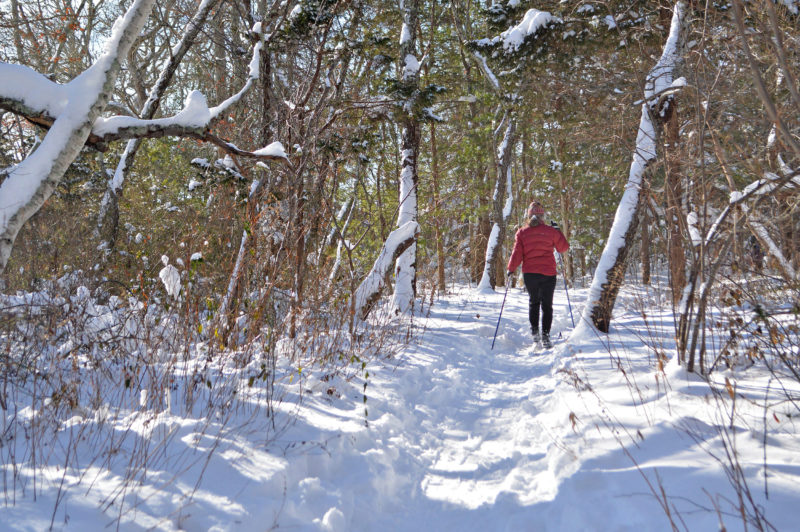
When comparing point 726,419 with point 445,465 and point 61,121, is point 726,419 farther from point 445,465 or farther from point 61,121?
point 61,121

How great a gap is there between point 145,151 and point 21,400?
1013 centimetres

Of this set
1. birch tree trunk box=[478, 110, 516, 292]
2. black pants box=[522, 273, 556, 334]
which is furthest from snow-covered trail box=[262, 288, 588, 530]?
birch tree trunk box=[478, 110, 516, 292]

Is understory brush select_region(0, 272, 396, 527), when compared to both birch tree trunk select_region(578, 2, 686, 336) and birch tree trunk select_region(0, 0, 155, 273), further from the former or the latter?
birch tree trunk select_region(578, 2, 686, 336)

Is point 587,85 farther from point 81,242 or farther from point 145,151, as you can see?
point 145,151

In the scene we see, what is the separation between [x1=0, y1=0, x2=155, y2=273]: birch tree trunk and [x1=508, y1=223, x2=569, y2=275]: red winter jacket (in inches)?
197

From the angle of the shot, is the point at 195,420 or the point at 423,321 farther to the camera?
the point at 423,321

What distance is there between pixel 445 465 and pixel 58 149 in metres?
3.07

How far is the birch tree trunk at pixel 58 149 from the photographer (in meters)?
2.50

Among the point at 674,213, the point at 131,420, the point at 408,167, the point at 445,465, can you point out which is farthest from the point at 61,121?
the point at 408,167

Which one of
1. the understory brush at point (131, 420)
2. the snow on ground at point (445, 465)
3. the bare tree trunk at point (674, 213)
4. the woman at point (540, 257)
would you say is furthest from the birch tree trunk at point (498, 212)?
the understory brush at point (131, 420)

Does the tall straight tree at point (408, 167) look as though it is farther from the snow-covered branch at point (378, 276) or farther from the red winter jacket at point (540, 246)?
the red winter jacket at point (540, 246)

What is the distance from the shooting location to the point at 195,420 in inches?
110

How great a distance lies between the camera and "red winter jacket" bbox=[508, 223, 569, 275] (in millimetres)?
6230

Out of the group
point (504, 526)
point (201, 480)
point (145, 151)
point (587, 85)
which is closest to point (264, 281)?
point (201, 480)
